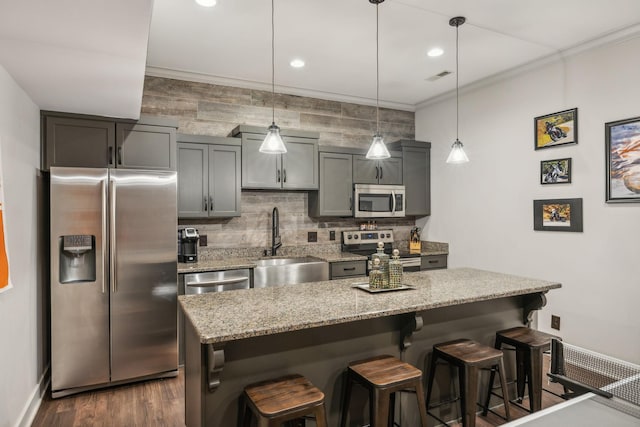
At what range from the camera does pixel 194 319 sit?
1.87 m

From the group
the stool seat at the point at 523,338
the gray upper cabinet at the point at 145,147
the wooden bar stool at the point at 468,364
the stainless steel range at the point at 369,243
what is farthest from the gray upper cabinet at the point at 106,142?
the stool seat at the point at 523,338

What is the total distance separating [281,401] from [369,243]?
11.3 ft

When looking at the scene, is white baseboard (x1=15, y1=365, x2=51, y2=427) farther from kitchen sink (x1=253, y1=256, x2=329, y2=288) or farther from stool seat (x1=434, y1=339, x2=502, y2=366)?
stool seat (x1=434, y1=339, x2=502, y2=366)

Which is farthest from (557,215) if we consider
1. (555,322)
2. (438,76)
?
(438,76)

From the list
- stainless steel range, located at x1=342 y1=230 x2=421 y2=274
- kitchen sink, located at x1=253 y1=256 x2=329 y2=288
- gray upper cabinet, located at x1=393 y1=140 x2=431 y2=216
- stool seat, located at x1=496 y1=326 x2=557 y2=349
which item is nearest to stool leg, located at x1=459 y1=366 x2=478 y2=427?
stool seat, located at x1=496 y1=326 x2=557 y2=349

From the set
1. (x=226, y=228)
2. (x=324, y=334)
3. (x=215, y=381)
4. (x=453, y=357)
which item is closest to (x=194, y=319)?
(x=215, y=381)

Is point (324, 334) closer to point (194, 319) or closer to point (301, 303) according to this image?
point (301, 303)

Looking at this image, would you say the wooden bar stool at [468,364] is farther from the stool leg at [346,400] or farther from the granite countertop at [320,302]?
the stool leg at [346,400]

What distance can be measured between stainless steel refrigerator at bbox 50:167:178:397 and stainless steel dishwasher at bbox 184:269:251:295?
0.16 meters

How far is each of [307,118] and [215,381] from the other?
11.9 feet

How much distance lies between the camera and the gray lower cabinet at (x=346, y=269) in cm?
422

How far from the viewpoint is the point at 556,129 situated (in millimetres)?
3754

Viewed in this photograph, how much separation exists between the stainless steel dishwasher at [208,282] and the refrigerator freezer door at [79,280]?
600 mm

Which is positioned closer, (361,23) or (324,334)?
(324,334)
